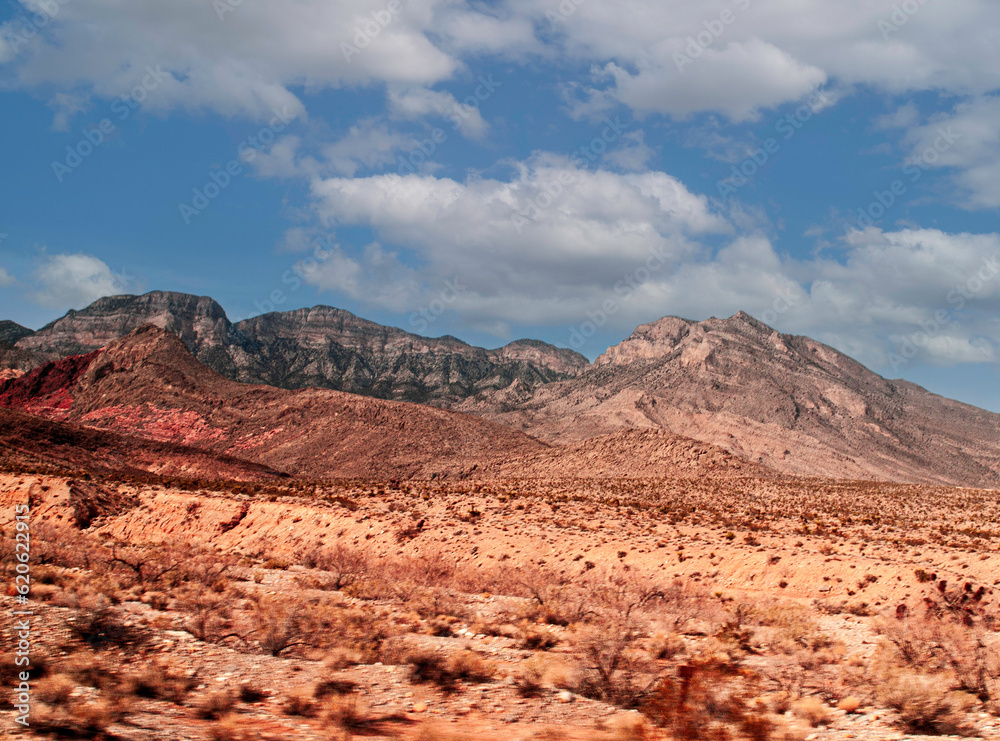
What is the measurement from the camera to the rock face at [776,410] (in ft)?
392

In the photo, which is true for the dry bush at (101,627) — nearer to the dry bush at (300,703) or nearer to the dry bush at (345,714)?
the dry bush at (300,703)

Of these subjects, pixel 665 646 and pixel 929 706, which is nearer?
pixel 929 706

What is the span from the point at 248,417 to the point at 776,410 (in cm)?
10460

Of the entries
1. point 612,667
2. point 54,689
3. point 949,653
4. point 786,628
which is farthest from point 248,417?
point 949,653

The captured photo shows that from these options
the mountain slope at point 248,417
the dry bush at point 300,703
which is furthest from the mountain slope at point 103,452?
the dry bush at point 300,703

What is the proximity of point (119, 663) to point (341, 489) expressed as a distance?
26945mm

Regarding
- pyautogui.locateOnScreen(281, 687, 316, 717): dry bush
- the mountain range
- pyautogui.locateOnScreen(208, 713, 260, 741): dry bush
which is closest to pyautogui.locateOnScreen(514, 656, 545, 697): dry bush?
pyautogui.locateOnScreen(281, 687, 316, 717): dry bush

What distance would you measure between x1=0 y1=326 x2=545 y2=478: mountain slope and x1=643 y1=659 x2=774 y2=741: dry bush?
60811 millimetres

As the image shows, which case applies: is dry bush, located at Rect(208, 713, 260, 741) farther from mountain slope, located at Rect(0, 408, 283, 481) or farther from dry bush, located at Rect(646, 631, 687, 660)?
mountain slope, located at Rect(0, 408, 283, 481)

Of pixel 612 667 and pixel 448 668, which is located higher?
pixel 612 667

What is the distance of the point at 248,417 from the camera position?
90938 millimetres

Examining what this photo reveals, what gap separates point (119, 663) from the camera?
9445mm

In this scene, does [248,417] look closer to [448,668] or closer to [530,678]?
[448,668]

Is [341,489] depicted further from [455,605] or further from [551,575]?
[455,605]
